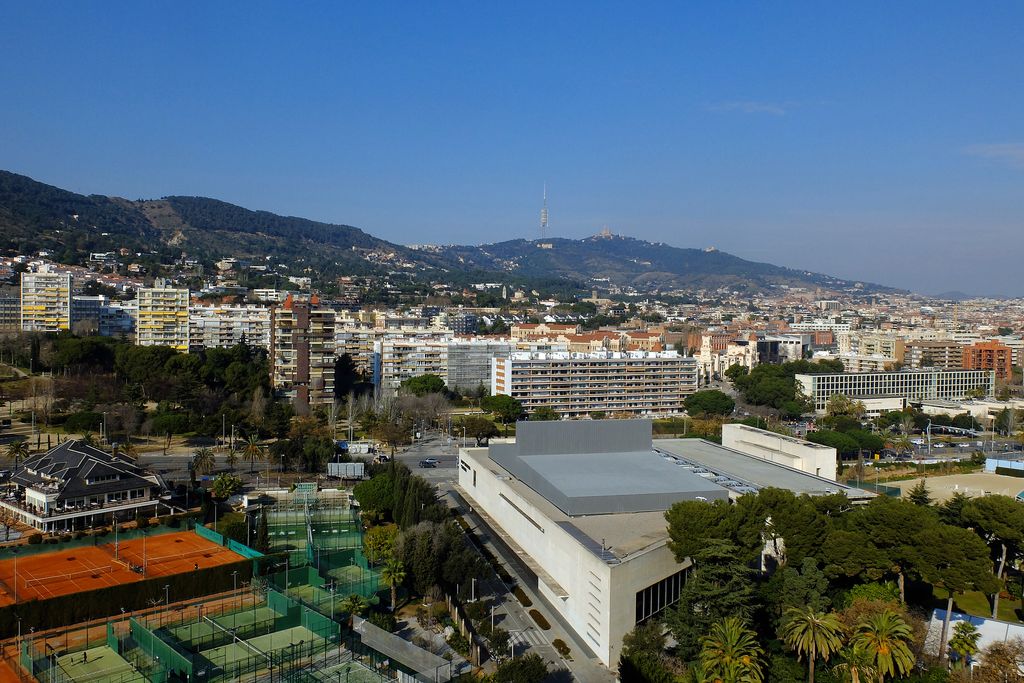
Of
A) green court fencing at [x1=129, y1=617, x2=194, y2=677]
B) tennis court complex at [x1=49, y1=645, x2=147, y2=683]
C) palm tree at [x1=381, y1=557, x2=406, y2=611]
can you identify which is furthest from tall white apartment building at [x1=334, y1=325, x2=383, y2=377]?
tennis court complex at [x1=49, y1=645, x2=147, y2=683]

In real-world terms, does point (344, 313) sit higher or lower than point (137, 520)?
higher

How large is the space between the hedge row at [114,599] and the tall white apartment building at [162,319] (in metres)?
46.8

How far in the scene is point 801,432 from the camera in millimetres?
55406

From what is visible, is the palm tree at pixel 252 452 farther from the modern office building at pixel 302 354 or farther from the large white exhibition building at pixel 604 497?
the modern office building at pixel 302 354

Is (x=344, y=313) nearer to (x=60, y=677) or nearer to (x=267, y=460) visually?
(x=267, y=460)

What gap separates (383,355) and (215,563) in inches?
1549

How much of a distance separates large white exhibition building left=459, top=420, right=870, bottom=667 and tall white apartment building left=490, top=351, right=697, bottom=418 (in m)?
21.6

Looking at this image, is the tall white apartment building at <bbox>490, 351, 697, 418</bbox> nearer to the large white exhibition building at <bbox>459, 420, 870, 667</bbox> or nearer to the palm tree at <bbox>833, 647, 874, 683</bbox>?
the large white exhibition building at <bbox>459, 420, 870, 667</bbox>

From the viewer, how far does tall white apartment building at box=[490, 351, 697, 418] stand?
59625mm

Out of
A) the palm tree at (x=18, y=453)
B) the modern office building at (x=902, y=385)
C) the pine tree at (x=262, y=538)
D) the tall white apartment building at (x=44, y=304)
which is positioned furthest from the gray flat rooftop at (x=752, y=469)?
the tall white apartment building at (x=44, y=304)

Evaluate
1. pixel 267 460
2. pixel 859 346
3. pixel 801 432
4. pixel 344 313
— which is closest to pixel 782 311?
pixel 859 346

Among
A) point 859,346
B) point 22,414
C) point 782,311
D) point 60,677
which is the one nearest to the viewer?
point 60,677

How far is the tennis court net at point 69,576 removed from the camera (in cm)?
2261

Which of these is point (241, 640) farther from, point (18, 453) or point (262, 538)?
point (18, 453)
